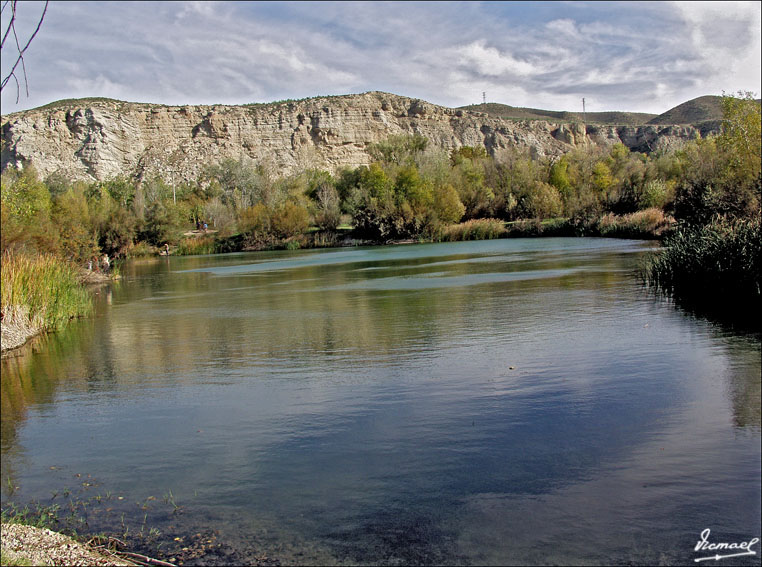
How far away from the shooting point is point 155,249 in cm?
6662

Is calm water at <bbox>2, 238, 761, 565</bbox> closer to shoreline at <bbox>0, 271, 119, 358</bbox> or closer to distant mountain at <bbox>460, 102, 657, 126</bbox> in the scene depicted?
shoreline at <bbox>0, 271, 119, 358</bbox>

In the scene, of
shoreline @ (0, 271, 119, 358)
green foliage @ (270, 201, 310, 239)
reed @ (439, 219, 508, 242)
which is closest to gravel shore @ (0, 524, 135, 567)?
shoreline @ (0, 271, 119, 358)

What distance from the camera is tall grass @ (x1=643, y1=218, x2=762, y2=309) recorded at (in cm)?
1667

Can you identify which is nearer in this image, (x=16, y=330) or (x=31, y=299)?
(x=16, y=330)

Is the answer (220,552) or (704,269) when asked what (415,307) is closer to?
(704,269)

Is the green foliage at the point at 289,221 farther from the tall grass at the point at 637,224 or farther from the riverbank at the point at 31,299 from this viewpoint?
the riverbank at the point at 31,299

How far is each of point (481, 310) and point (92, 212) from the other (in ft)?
159

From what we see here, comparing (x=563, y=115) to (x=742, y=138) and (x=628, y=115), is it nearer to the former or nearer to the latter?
(x=628, y=115)

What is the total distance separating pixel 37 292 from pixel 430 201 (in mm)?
52244

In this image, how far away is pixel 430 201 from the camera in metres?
67.3

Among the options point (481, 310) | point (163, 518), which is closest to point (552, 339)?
point (481, 310)

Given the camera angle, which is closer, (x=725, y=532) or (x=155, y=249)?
(x=725, y=532)

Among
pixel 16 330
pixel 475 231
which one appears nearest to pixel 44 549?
pixel 16 330

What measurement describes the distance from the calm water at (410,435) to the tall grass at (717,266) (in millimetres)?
2232
